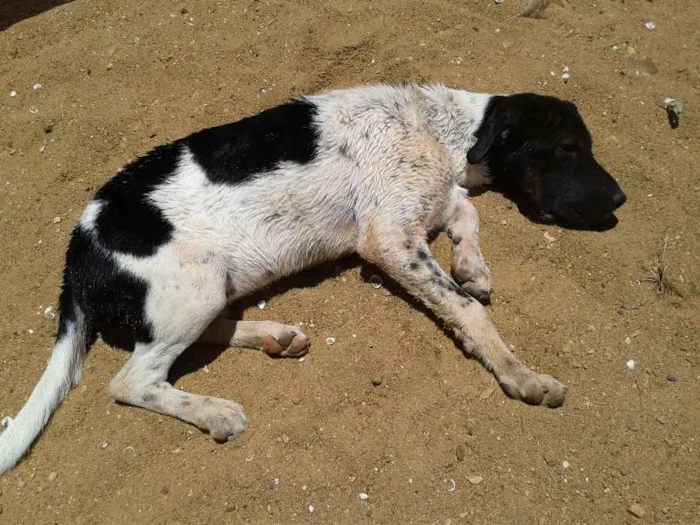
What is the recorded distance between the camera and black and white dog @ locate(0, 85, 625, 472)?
11.0 feet

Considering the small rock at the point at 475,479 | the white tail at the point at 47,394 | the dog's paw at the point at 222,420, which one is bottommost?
the small rock at the point at 475,479

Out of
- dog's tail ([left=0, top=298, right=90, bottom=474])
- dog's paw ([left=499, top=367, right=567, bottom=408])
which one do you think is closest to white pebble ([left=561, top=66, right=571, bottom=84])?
dog's paw ([left=499, top=367, right=567, bottom=408])

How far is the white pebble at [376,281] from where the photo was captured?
3.96 metres

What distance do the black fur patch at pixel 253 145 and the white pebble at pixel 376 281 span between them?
0.95 meters

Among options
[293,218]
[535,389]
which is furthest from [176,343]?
[535,389]

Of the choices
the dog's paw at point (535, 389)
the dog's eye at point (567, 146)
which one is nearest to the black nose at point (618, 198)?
the dog's eye at point (567, 146)

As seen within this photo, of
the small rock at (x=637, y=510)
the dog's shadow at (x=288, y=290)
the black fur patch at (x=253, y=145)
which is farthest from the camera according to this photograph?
the dog's shadow at (x=288, y=290)

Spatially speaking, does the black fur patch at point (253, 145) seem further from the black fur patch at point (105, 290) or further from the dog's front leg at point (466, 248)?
the dog's front leg at point (466, 248)

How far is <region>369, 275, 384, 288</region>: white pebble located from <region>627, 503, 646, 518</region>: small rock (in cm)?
196

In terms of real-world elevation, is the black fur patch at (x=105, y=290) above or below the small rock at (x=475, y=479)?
above

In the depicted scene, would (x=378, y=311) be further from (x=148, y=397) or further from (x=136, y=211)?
(x=136, y=211)

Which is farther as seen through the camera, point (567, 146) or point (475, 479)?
point (567, 146)

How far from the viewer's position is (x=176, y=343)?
3432mm

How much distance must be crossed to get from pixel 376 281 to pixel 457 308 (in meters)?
0.69
